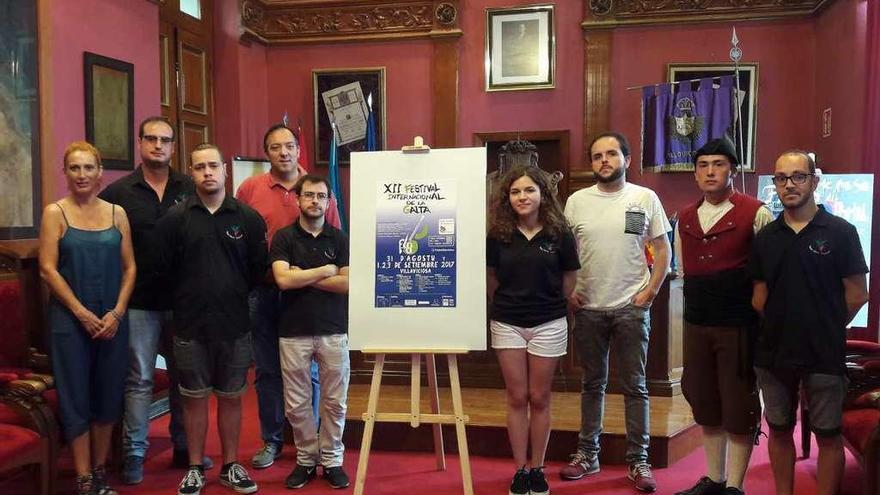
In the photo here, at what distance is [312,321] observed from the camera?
295cm

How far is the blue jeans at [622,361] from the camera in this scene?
2.99 m

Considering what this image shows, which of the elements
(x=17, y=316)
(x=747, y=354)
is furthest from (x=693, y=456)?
(x=17, y=316)

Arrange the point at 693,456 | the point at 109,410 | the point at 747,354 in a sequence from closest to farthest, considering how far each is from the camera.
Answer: the point at 747,354
the point at 109,410
the point at 693,456

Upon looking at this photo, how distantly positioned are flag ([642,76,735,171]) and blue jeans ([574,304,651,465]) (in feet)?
10.7

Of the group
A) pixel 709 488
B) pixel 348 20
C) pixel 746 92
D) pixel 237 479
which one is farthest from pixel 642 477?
pixel 348 20

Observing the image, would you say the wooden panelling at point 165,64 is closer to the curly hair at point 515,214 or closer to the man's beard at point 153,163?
the man's beard at point 153,163

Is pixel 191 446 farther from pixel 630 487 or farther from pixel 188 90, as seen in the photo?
pixel 188 90

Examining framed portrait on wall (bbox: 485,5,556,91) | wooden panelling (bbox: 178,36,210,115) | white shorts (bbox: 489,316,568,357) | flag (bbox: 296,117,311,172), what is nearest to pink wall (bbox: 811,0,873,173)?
framed portrait on wall (bbox: 485,5,556,91)

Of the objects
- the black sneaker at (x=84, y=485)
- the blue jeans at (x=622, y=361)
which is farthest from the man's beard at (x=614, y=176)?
the black sneaker at (x=84, y=485)

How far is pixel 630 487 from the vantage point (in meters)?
3.08

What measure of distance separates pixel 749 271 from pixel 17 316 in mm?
3110

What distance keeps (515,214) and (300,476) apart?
1.48 meters

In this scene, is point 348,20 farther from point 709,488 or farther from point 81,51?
point 709,488

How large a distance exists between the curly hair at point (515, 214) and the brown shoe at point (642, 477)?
44.0 inches
